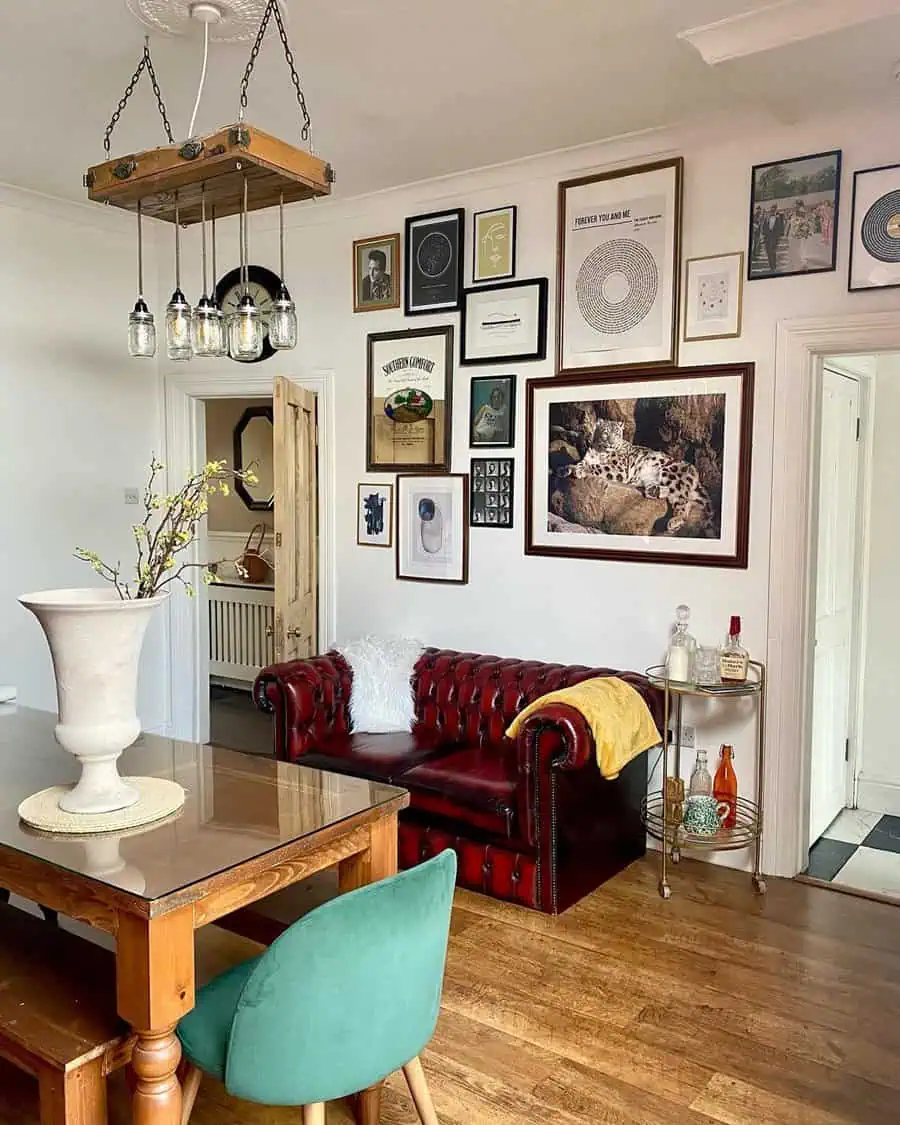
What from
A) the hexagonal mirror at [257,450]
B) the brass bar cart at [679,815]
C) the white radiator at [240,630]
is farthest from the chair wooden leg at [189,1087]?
the hexagonal mirror at [257,450]

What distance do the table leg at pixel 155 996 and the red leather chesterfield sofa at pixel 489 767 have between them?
182 centimetres

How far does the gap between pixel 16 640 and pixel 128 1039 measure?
3.48 meters

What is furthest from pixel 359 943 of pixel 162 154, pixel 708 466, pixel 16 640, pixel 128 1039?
pixel 16 640

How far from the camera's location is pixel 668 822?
372cm

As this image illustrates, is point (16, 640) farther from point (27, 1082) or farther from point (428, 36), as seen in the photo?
point (428, 36)

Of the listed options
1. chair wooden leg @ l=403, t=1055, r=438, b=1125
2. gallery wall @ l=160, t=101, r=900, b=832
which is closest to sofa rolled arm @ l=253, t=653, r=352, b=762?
gallery wall @ l=160, t=101, r=900, b=832

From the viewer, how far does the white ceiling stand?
2.89 m

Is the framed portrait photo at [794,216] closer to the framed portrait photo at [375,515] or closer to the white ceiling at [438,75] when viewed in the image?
the white ceiling at [438,75]

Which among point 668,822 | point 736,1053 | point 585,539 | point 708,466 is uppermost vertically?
point 708,466

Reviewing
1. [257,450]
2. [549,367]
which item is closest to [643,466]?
[549,367]

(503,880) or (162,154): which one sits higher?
(162,154)

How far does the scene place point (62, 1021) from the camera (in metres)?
1.88

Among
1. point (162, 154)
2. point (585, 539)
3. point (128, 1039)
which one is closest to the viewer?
point (128, 1039)

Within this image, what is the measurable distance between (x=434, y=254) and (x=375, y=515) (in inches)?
52.4
